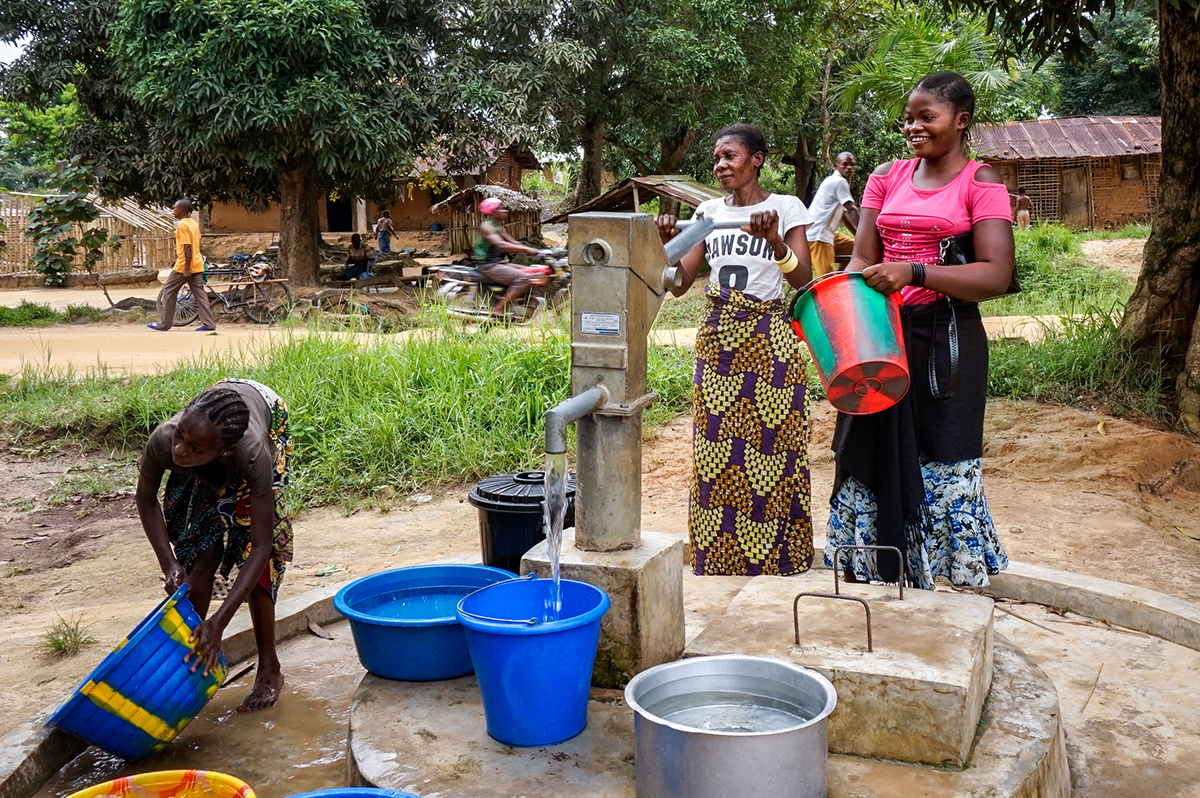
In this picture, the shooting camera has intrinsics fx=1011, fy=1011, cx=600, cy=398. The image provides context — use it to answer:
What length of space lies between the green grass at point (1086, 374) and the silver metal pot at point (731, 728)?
485cm

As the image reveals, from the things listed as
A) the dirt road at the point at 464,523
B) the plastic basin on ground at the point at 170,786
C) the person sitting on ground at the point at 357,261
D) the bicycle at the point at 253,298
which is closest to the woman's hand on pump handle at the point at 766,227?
the plastic basin on ground at the point at 170,786

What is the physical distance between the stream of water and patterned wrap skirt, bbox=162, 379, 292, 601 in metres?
0.94

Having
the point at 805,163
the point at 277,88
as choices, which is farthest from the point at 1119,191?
the point at 277,88

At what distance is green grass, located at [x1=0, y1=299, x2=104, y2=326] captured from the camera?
43.7 feet

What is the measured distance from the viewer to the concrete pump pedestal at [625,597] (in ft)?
8.21

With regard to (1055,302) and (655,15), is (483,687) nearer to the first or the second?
(1055,302)

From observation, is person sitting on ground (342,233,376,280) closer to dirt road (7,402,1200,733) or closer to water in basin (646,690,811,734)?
dirt road (7,402,1200,733)

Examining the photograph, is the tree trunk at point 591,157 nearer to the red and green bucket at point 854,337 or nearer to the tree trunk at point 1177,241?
the tree trunk at point 1177,241

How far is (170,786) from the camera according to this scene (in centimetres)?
192

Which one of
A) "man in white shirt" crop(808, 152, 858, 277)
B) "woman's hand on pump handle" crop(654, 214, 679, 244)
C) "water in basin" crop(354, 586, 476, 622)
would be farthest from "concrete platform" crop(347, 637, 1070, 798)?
"man in white shirt" crop(808, 152, 858, 277)

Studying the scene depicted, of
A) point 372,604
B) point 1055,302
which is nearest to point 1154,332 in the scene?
point 372,604

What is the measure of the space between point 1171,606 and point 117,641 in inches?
143

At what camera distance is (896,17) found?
14906 mm

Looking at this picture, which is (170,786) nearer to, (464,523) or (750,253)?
(750,253)
